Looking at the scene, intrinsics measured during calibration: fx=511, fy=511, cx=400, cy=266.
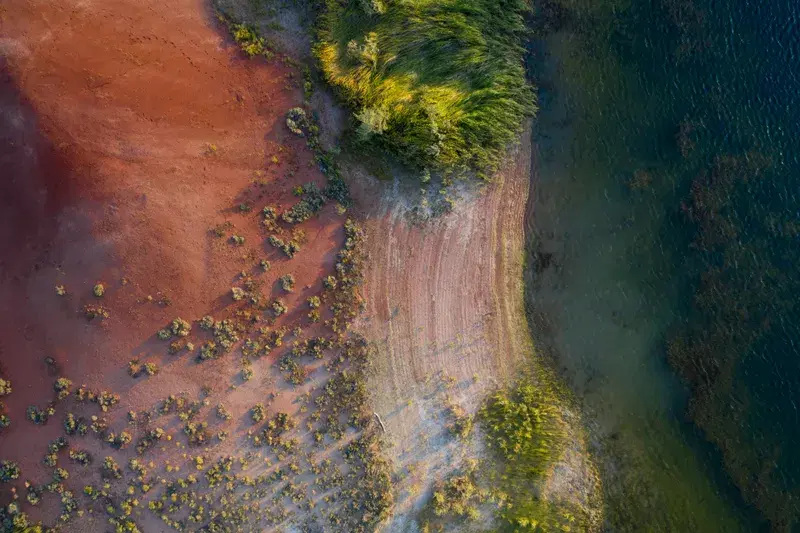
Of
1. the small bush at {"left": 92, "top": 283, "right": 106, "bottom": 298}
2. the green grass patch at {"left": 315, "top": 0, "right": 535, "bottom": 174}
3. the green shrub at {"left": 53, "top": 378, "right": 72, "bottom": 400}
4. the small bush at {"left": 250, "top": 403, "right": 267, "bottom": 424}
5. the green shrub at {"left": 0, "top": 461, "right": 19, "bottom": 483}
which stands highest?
the green grass patch at {"left": 315, "top": 0, "right": 535, "bottom": 174}

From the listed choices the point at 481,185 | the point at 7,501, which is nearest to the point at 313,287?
the point at 481,185

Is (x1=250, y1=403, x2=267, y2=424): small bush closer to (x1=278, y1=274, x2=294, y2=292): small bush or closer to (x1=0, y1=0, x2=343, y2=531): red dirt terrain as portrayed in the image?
(x1=0, y1=0, x2=343, y2=531): red dirt terrain

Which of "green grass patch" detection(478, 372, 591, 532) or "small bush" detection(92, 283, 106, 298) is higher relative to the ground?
"small bush" detection(92, 283, 106, 298)

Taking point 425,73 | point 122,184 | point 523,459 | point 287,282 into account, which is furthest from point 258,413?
point 425,73

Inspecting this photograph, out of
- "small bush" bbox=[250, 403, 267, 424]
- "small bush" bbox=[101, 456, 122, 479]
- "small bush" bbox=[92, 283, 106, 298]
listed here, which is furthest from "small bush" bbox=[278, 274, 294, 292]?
"small bush" bbox=[101, 456, 122, 479]

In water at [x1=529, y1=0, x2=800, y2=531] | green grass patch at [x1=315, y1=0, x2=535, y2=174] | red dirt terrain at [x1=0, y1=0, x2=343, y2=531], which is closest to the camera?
red dirt terrain at [x1=0, y1=0, x2=343, y2=531]

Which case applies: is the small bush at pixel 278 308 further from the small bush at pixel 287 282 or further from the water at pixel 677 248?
the water at pixel 677 248
